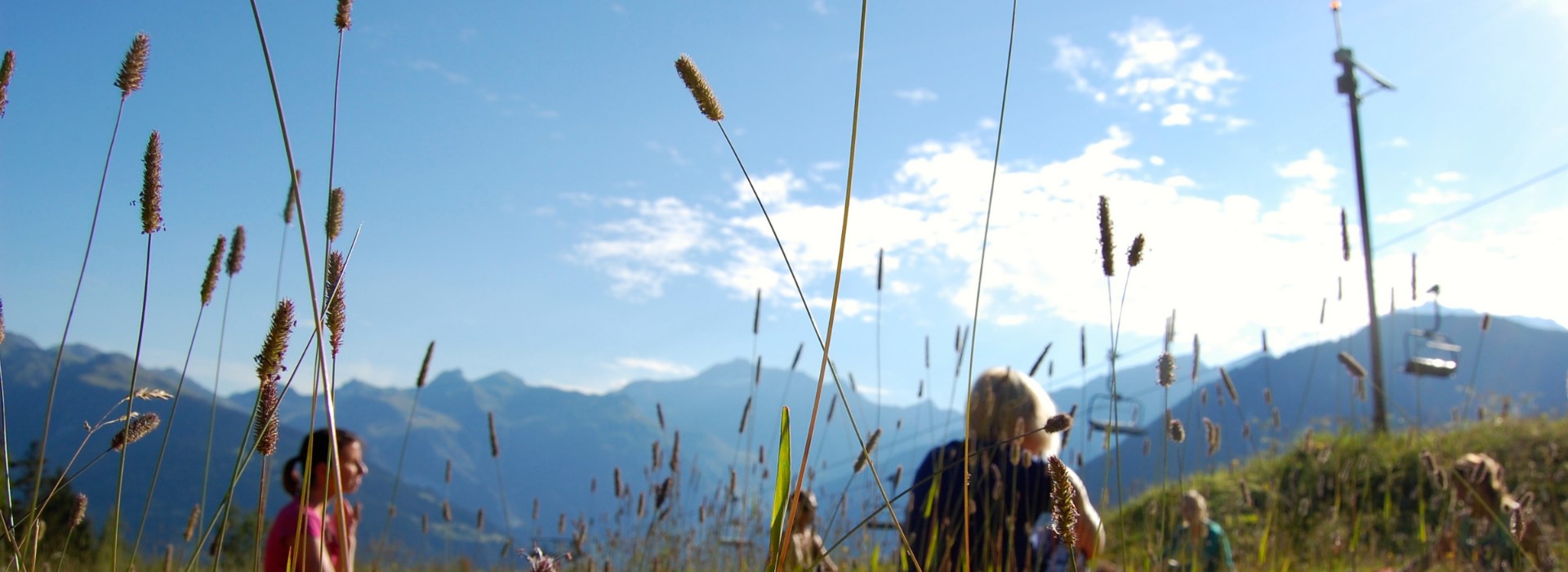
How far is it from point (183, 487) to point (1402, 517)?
153m

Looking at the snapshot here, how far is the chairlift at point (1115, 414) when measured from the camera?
→ 1.37 metres

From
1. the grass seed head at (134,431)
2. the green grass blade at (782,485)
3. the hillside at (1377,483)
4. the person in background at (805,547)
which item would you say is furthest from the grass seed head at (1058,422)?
the hillside at (1377,483)

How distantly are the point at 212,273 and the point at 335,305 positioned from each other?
42cm

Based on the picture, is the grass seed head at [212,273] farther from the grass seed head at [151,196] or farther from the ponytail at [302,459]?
the ponytail at [302,459]

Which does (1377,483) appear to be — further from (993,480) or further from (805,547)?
(805,547)

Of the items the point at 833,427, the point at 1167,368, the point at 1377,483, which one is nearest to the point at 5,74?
the point at 1167,368

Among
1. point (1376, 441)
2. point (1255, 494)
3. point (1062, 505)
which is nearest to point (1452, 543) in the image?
point (1062, 505)

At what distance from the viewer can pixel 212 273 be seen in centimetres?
122

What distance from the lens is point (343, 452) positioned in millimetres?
3361

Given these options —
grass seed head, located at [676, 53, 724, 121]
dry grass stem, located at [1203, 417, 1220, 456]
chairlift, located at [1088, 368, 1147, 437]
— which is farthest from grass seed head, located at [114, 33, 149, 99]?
dry grass stem, located at [1203, 417, 1220, 456]

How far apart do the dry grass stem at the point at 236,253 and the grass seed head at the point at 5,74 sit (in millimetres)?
317

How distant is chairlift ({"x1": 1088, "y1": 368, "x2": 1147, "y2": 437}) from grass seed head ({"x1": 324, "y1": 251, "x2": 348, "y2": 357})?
946mm

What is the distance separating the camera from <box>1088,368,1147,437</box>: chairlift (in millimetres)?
1366

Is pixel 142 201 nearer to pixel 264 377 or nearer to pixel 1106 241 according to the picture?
pixel 264 377
